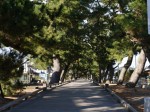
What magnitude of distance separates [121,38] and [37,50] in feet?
35.9

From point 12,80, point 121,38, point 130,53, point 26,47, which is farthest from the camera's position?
point 130,53

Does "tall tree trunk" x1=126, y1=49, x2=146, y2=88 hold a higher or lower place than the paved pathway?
higher

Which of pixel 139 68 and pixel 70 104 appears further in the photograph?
pixel 139 68

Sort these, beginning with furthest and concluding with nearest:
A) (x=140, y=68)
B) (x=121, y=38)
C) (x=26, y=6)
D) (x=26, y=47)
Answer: (x=140, y=68) < (x=121, y=38) < (x=26, y=47) < (x=26, y=6)

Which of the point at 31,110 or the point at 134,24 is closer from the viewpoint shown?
the point at 31,110

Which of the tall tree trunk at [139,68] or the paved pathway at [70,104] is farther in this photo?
the tall tree trunk at [139,68]

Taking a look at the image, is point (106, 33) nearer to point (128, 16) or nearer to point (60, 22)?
point (60, 22)

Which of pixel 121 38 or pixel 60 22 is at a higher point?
pixel 60 22

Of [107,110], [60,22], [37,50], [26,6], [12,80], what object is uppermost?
[60,22]

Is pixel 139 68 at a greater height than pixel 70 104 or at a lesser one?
greater

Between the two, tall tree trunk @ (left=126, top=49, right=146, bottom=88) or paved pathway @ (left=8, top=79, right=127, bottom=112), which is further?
tall tree trunk @ (left=126, top=49, right=146, bottom=88)

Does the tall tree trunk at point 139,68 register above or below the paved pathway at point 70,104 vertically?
above

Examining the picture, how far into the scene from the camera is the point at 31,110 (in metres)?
18.1

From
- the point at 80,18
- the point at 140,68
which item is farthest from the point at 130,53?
the point at 80,18
